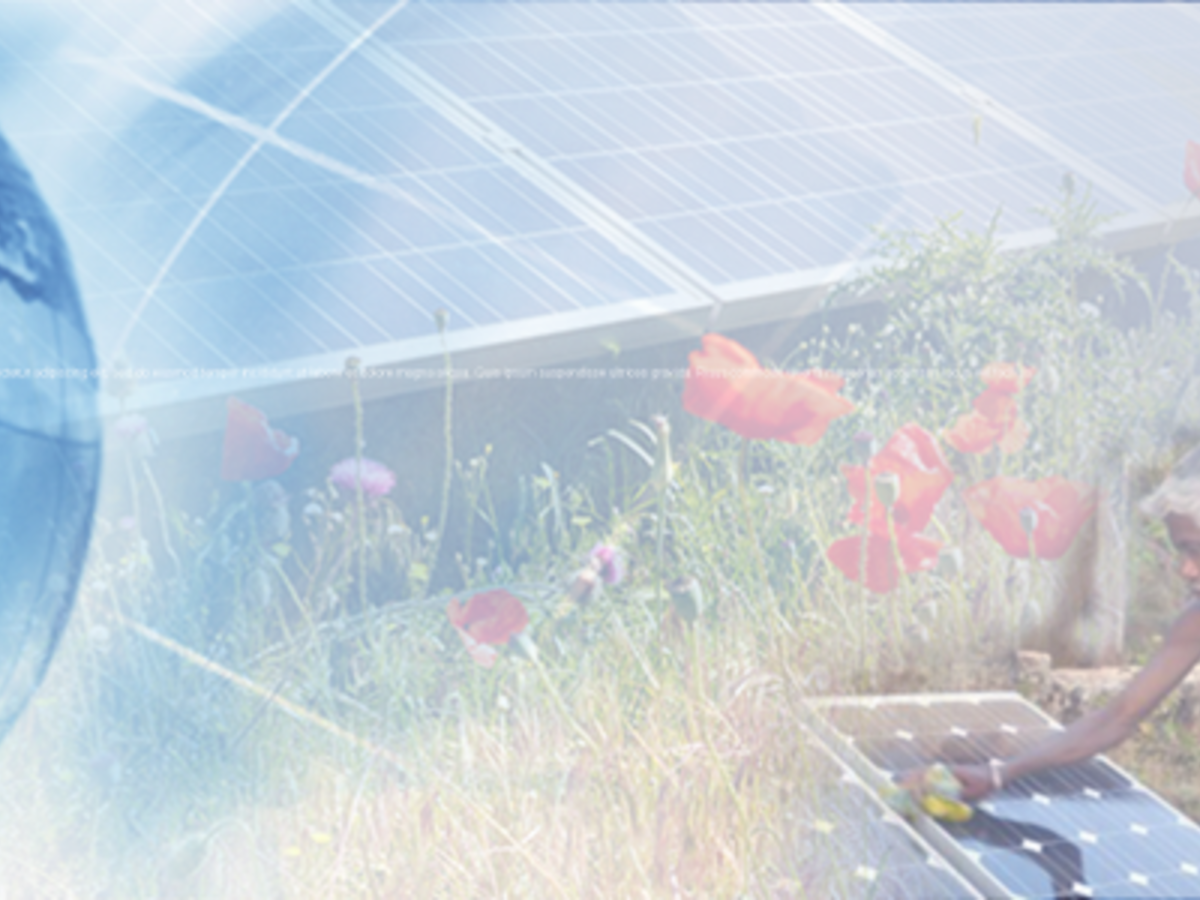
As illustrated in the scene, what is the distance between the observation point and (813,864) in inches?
65.9

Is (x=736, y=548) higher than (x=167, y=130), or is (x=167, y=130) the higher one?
(x=167, y=130)

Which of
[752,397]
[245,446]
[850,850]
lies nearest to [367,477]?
[245,446]

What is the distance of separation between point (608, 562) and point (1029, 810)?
0.70 metres

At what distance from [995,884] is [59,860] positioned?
1263mm

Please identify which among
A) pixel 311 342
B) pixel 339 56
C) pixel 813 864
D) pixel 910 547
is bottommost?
pixel 813 864

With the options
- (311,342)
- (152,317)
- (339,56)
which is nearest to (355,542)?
(311,342)

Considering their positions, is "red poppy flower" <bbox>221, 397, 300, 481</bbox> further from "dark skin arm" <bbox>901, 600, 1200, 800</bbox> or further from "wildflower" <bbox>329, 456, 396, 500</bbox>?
"dark skin arm" <bbox>901, 600, 1200, 800</bbox>

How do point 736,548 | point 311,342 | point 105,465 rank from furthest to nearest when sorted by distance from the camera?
point 736,548 < point 311,342 < point 105,465

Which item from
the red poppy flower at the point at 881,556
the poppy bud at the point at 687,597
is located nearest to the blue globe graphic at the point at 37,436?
the poppy bud at the point at 687,597

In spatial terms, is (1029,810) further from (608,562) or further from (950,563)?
(608,562)

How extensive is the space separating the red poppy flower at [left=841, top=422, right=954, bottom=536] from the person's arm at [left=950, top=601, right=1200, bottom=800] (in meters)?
0.36

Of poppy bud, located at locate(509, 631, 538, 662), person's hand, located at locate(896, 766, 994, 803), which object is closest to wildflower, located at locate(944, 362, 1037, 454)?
person's hand, located at locate(896, 766, 994, 803)

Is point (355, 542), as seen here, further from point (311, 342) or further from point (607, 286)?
point (607, 286)

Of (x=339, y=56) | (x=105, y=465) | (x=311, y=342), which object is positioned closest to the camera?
(x=105, y=465)
